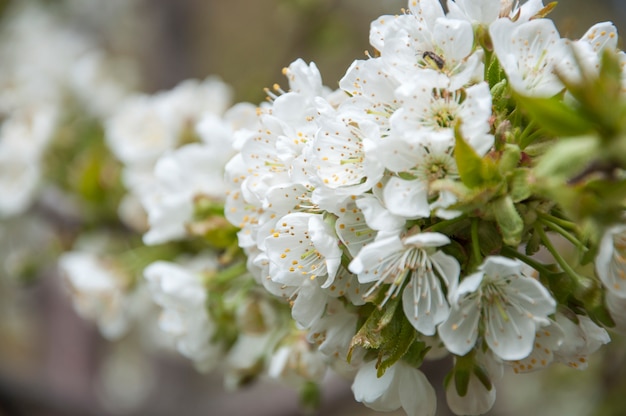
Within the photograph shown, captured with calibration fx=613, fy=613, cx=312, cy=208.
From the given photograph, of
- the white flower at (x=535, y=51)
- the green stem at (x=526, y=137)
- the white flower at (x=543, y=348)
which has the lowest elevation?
the white flower at (x=543, y=348)

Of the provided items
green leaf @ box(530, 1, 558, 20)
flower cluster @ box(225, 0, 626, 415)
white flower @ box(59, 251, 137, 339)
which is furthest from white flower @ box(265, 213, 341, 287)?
white flower @ box(59, 251, 137, 339)

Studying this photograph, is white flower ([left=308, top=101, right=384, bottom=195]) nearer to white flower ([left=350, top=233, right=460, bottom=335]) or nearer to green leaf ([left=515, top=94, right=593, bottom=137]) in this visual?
white flower ([left=350, top=233, right=460, bottom=335])

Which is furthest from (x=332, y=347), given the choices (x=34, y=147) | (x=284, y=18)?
(x=284, y=18)

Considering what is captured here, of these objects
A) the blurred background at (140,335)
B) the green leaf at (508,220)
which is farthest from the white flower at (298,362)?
the blurred background at (140,335)

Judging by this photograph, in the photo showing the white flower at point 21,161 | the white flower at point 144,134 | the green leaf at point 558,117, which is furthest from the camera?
the white flower at point 21,161

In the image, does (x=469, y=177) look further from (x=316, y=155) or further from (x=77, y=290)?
(x=77, y=290)

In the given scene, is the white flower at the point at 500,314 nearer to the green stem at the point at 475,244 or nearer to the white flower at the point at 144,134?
the green stem at the point at 475,244

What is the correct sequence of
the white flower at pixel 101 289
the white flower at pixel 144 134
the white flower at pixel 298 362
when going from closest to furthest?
the white flower at pixel 298 362 < the white flower at pixel 101 289 < the white flower at pixel 144 134
